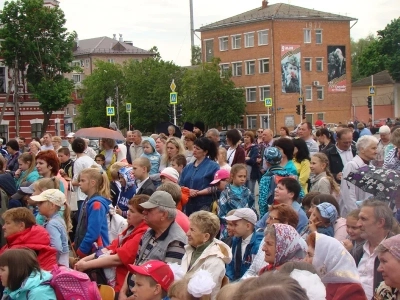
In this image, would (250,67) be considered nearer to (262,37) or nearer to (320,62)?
(262,37)

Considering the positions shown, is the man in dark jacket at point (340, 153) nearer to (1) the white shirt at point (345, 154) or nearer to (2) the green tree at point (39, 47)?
(1) the white shirt at point (345, 154)

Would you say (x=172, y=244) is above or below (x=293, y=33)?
below

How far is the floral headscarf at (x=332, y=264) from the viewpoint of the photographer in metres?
5.05

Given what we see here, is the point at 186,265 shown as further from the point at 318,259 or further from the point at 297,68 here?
the point at 297,68

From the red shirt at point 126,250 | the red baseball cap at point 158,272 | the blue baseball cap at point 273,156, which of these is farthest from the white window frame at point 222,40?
the red baseball cap at point 158,272

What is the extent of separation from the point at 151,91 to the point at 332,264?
2965 inches

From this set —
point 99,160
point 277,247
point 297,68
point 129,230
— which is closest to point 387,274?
point 277,247

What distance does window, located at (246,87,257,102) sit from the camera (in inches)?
2992

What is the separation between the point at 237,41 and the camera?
7744cm

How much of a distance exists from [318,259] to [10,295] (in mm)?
2918

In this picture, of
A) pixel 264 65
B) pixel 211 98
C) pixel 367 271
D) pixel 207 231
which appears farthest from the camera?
pixel 264 65

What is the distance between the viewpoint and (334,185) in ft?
30.8

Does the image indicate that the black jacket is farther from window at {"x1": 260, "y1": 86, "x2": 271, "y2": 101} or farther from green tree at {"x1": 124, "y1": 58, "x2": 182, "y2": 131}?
green tree at {"x1": 124, "y1": 58, "x2": 182, "y2": 131}

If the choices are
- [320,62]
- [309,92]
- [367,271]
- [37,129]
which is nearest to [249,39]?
[320,62]
